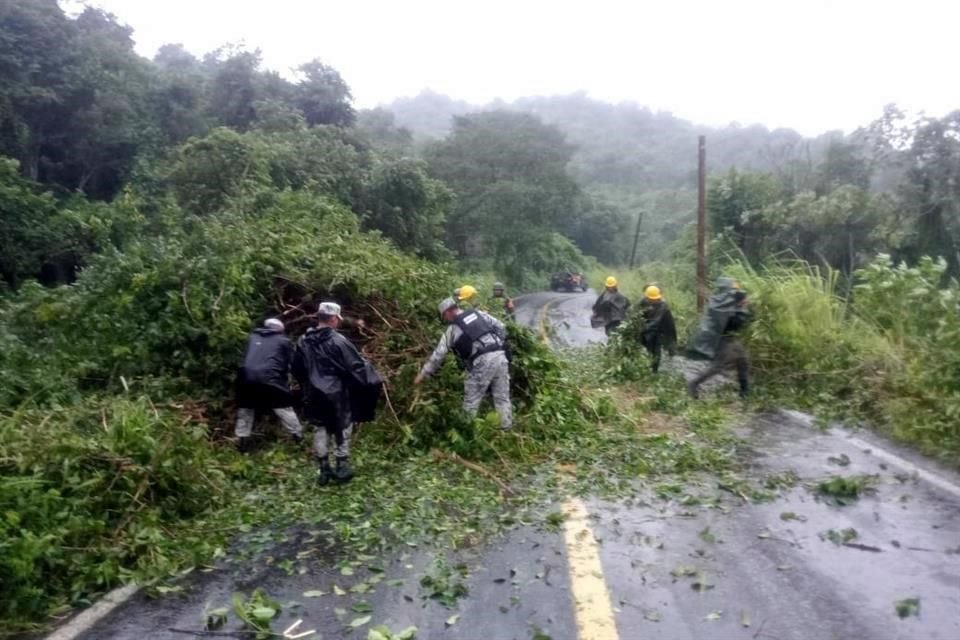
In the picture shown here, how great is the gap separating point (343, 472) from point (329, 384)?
746mm

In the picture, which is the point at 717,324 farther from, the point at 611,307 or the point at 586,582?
the point at 586,582

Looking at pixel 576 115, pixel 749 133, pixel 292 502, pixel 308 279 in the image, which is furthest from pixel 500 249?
pixel 576 115

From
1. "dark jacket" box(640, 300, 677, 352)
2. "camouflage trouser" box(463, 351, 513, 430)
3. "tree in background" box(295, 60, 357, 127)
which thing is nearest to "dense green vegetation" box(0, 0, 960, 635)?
"camouflage trouser" box(463, 351, 513, 430)

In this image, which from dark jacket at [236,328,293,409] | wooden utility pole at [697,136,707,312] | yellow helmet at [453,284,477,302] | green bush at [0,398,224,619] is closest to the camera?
green bush at [0,398,224,619]

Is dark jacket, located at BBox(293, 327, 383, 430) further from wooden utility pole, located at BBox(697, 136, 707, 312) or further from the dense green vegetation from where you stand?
wooden utility pole, located at BBox(697, 136, 707, 312)

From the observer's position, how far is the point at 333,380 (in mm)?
7805

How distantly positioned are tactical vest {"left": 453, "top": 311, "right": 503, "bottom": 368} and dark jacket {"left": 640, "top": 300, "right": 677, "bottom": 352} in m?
5.51

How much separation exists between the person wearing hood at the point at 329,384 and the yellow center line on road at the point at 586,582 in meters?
2.13

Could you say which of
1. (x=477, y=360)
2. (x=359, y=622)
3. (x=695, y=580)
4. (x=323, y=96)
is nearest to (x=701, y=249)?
(x=477, y=360)

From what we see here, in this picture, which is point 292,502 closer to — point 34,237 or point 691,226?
point 34,237

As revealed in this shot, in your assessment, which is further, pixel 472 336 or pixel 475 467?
pixel 472 336

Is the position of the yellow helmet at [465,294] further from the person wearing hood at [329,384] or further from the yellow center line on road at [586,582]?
the yellow center line on road at [586,582]

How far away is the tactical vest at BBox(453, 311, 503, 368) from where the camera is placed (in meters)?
9.03

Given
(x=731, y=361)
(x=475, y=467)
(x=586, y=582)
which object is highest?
(x=586, y=582)
